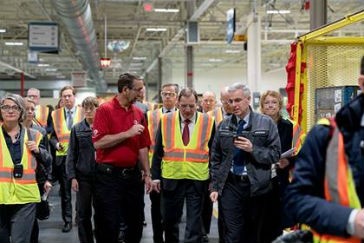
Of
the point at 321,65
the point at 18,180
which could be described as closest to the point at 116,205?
the point at 18,180

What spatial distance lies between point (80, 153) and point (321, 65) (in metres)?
2.54

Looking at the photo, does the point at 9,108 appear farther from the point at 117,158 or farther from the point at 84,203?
the point at 84,203

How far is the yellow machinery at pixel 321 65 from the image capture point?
4965 millimetres

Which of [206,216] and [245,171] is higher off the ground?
[245,171]

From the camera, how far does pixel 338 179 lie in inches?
71.7

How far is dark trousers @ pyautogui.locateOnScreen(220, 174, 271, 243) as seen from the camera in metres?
4.40

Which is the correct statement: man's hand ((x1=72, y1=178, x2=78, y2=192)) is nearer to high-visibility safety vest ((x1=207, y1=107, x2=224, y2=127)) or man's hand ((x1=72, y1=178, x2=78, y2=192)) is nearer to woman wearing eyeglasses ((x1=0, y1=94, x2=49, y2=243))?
woman wearing eyeglasses ((x1=0, y1=94, x2=49, y2=243))

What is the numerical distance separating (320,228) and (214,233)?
5294mm

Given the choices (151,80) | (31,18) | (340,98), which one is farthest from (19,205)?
(151,80)

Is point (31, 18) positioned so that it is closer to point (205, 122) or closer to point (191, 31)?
point (191, 31)

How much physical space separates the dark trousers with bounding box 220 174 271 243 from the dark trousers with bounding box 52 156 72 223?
3291 millimetres

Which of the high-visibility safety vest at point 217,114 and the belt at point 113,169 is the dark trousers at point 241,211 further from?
the high-visibility safety vest at point 217,114

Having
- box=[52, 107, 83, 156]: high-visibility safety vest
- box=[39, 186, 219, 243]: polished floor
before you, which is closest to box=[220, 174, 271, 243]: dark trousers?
box=[39, 186, 219, 243]: polished floor

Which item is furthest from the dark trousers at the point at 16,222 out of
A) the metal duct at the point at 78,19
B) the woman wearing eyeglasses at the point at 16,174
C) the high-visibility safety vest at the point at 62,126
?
the metal duct at the point at 78,19
